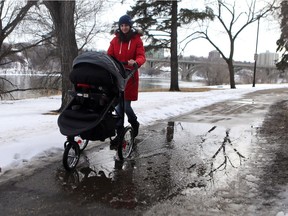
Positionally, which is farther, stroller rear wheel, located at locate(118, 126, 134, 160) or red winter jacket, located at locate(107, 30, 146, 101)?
red winter jacket, located at locate(107, 30, 146, 101)

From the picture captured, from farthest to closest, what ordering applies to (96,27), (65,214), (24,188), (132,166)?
(96,27)
(132,166)
(24,188)
(65,214)

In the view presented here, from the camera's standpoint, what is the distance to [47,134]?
20.2ft

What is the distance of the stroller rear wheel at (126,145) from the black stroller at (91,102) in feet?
1.19

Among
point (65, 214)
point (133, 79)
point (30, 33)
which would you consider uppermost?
point (30, 33)

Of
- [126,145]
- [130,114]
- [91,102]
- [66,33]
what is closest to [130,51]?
[130,114]

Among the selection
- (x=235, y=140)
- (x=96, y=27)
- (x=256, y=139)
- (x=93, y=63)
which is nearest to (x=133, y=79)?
(x=93, y=63)

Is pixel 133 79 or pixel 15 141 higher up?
pixel 133 79

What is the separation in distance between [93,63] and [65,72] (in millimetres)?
5218

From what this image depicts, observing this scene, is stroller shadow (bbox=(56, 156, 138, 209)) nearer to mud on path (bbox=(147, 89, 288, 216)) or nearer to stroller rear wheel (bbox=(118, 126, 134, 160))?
stroller rear wheel (bbox=(118, 126, 134, 160))

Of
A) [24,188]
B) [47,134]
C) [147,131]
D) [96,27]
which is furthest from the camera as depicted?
[96,27]

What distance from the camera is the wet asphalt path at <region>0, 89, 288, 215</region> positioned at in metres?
3.42

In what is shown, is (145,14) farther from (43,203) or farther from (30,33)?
(43,203)

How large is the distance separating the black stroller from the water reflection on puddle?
0.46m

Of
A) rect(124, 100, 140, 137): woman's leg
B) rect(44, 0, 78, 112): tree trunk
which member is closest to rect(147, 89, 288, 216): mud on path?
rect(124, 100, 140, 137): woman's leg
